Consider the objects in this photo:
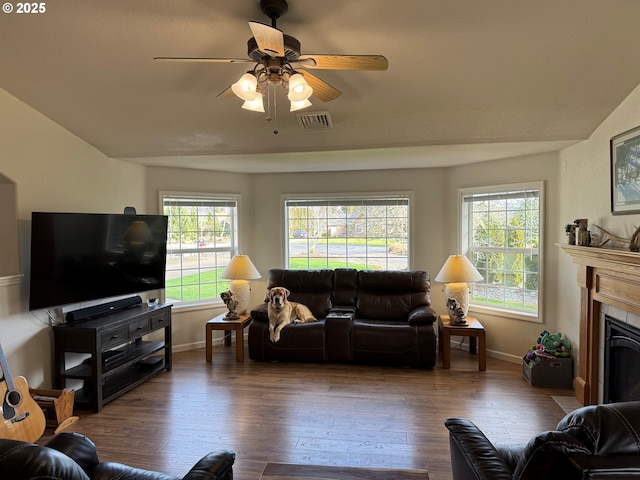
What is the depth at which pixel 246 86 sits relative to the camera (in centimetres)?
198

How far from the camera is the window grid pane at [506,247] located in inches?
166

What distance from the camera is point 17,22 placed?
2254 mm

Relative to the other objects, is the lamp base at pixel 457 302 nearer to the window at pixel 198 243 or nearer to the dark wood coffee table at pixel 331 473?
the dark wood coffee table at pixel 331 473

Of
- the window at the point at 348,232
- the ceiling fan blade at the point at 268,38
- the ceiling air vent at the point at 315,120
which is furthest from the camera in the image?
the window at the point at 348,232

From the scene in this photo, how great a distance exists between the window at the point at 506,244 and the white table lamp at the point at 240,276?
9.22 ft

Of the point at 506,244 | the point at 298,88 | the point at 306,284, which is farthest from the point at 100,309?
the point at 506,244

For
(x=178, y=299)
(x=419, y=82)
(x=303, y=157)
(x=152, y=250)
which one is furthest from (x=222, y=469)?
(x=178, y=299)

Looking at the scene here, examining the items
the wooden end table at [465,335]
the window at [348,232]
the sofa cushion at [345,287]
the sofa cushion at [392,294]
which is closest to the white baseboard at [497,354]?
the wooden end table at [465,335]

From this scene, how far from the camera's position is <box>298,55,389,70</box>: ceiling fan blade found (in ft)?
6.05

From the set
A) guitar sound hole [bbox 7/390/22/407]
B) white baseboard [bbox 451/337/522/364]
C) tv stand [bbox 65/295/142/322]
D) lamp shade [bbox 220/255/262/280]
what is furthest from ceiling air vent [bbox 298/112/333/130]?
white baseboard [bbox 451/337/522/364]

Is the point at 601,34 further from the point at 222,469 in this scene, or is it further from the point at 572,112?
the point at 222,469

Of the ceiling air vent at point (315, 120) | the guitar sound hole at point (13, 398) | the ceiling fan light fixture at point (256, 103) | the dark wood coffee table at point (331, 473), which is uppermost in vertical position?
the ceiling air vent at point (315, 120)

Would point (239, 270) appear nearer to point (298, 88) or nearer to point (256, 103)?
point (256, 103)

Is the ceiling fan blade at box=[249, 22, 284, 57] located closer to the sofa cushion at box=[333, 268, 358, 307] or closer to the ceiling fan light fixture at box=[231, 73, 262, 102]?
the ceiling fan light fixture at box=[231, 73, 262, 102]
